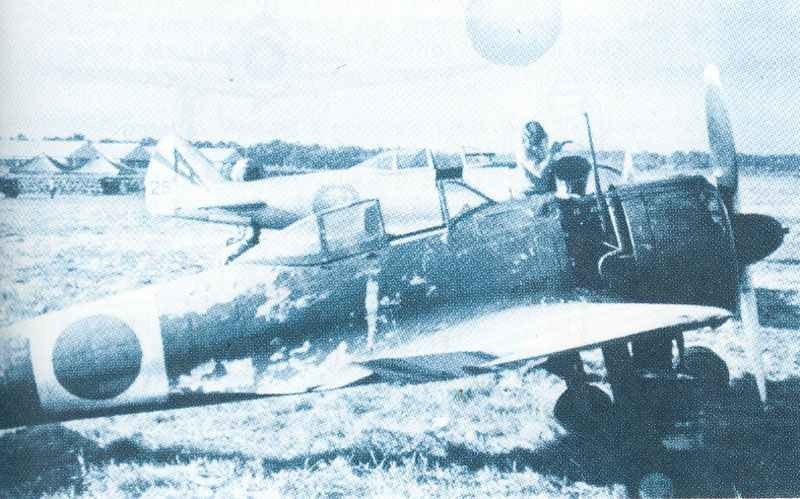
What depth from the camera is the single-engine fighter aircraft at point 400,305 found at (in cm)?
315

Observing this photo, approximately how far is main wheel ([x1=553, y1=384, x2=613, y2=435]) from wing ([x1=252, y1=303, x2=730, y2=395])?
884mm

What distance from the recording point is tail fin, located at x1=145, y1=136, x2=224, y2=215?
13087 millimetres

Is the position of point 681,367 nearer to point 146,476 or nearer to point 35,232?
point 146,476

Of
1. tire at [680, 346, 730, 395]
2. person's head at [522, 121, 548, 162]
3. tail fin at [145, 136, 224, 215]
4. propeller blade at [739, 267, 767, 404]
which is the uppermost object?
tail fin at [145, 136, 224, 215]

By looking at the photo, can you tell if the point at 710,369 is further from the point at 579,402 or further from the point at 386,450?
the point at 386,450

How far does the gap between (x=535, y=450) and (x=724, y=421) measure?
4.79 feet

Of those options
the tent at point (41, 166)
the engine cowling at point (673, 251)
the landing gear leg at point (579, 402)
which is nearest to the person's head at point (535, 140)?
the engine cowling at point (673, 251)

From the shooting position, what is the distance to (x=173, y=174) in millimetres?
13555

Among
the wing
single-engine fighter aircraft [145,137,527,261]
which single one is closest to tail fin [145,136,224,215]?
single-engine fighter aircraft [145,137,527,261]

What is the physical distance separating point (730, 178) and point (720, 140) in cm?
32

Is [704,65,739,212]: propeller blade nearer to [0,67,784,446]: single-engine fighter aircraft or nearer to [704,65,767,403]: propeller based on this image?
[704,65,767,403]: propeller

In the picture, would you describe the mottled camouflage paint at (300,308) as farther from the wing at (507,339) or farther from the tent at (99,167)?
the tent at (99,167)

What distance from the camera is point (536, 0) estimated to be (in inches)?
172

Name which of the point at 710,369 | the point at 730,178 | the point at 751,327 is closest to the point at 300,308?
the point at 751,327
